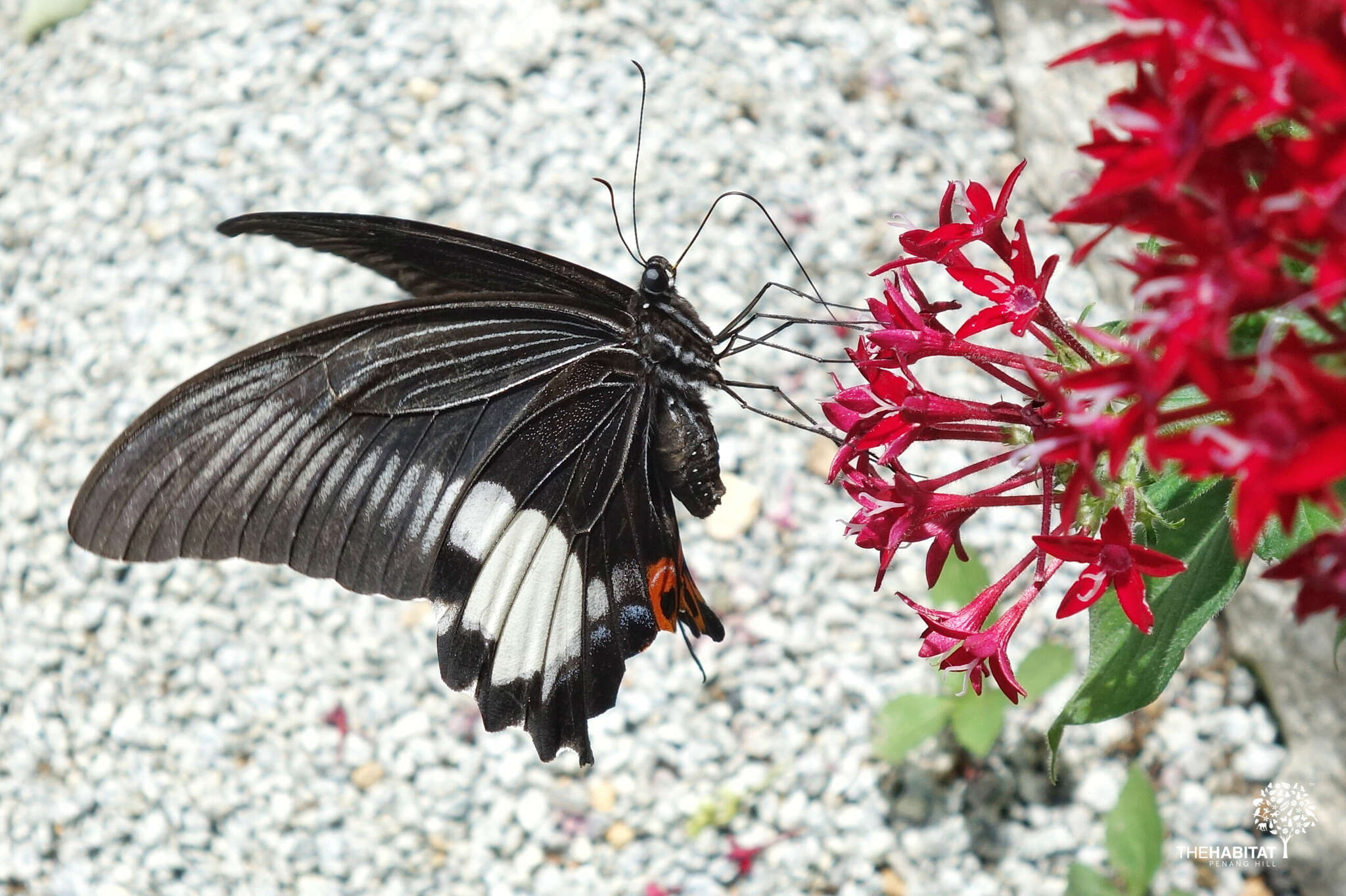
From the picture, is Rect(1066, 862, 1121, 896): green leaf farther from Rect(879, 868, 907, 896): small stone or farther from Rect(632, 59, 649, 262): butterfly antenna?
Rect(632, 59, 649, 262): butterfly antenna

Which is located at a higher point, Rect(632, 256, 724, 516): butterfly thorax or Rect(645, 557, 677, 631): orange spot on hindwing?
Rect(632, 256, 724, 516): butterfly thorax

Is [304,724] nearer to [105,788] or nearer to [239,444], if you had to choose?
[105,788]

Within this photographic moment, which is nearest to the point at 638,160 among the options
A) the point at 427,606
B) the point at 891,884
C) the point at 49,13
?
the point at 427,606

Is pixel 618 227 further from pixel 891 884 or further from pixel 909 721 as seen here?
pixel 891 884

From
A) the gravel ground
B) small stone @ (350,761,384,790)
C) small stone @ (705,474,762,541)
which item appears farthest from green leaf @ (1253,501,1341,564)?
small stone @ (350,761,384,790)

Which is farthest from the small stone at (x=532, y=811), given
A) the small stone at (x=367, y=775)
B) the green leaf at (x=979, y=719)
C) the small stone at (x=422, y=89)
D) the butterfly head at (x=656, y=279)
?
the small stone at (x=422, y=89)

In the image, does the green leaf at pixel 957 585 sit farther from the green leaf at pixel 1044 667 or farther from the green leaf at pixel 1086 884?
the green leaf at pixel 1086 884
